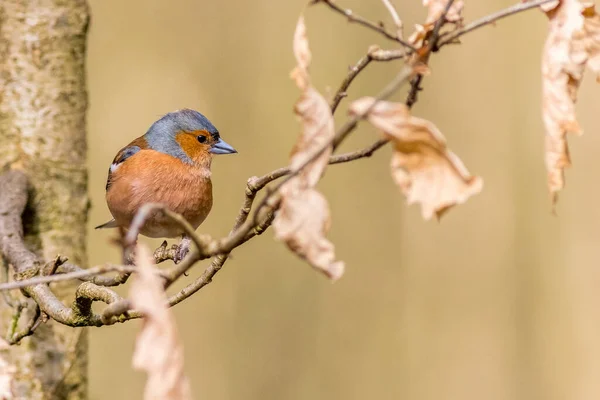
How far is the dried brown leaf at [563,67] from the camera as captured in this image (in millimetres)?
1062

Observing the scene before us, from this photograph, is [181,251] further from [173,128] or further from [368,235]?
[368,235]

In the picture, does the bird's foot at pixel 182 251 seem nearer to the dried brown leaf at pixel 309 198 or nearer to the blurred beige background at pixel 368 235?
the dried brown leaf at pixel 309 198

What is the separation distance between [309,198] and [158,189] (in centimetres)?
145

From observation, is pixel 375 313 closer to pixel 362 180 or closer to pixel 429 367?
pixel 429 367

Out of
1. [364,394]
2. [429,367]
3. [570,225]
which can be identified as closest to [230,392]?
[364,394]

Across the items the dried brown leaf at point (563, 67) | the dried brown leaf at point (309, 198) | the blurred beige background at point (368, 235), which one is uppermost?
the dried brown leaf at point (563, 67)

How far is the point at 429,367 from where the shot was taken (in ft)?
12.3

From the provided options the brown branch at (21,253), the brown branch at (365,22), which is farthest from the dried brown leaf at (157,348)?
the brown branch at (21,253)

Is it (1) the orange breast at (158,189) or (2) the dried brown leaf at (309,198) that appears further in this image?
(1) the orange breast at (158,189)

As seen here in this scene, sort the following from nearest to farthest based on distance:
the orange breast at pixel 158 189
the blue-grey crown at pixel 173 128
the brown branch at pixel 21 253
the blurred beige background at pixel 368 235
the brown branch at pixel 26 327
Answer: the brown branch at pixel 21 253, the brown branch at pixel 26 327, the orange breast at pixel 158 189, the blue-grey crown at pixel 173 128, the blurred beige background at pixel 368 235

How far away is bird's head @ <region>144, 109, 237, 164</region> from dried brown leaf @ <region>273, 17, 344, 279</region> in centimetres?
154

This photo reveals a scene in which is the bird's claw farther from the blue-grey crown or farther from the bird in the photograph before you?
the blue-grey crown

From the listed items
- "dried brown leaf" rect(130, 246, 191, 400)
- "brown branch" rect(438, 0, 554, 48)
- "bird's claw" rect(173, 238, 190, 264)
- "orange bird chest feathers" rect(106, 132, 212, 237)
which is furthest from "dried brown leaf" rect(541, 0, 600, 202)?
"orange bird chest feathers" rect(106, 132, 212, 237)

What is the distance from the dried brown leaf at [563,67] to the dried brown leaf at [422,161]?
230 millimetres
